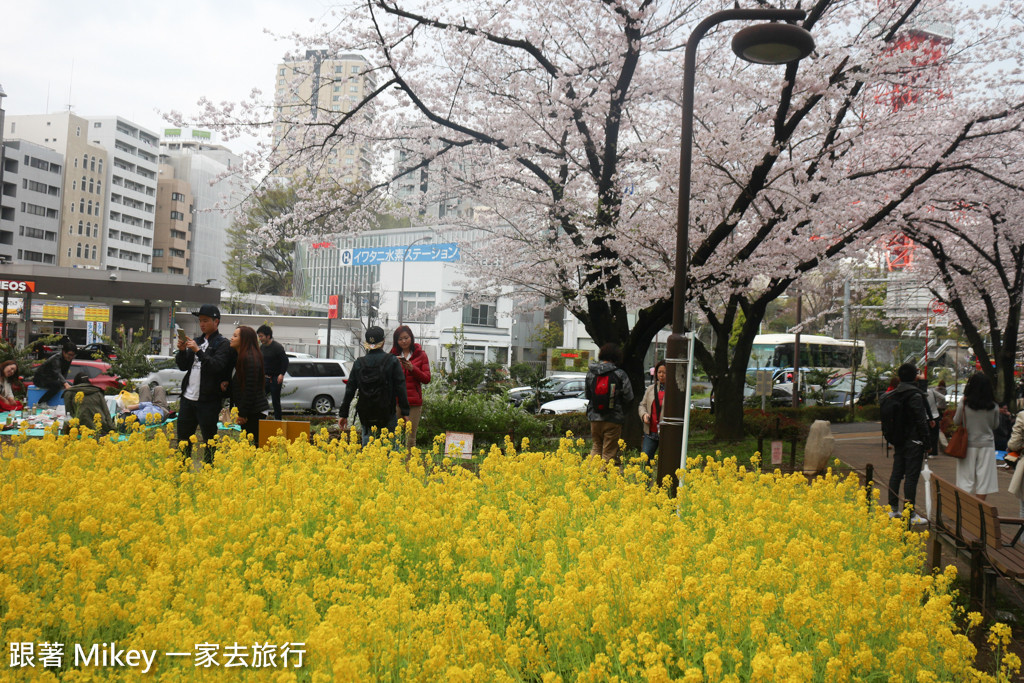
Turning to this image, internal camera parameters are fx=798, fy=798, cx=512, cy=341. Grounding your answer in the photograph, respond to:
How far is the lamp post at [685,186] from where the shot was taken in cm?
614

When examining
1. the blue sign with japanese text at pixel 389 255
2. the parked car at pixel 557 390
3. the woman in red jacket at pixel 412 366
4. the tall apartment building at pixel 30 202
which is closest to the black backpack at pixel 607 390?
the woman in red jacket at pixel 412 366

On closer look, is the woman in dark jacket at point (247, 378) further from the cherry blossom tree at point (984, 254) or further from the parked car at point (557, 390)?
the cherry blossom tree at point (984, 254)

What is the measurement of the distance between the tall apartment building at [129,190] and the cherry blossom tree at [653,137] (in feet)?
218

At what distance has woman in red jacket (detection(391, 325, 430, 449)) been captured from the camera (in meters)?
9.00

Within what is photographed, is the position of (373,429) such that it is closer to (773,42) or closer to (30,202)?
(773,42)

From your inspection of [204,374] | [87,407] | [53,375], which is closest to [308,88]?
[53,375]

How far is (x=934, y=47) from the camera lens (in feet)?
42.1

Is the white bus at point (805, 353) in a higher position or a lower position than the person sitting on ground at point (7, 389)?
higher

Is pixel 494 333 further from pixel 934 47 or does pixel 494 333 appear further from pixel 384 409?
pixel 384 409

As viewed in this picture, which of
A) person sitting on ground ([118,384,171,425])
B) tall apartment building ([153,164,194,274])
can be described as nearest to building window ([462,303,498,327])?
tall apartment building ([153,164,194,274])

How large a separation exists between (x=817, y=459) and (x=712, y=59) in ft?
21.7

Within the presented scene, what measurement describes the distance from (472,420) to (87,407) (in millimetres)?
5430

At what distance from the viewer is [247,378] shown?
7.49 m

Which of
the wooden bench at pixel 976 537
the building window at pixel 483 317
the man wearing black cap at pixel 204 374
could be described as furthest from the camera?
the building window at pixel 483 317
